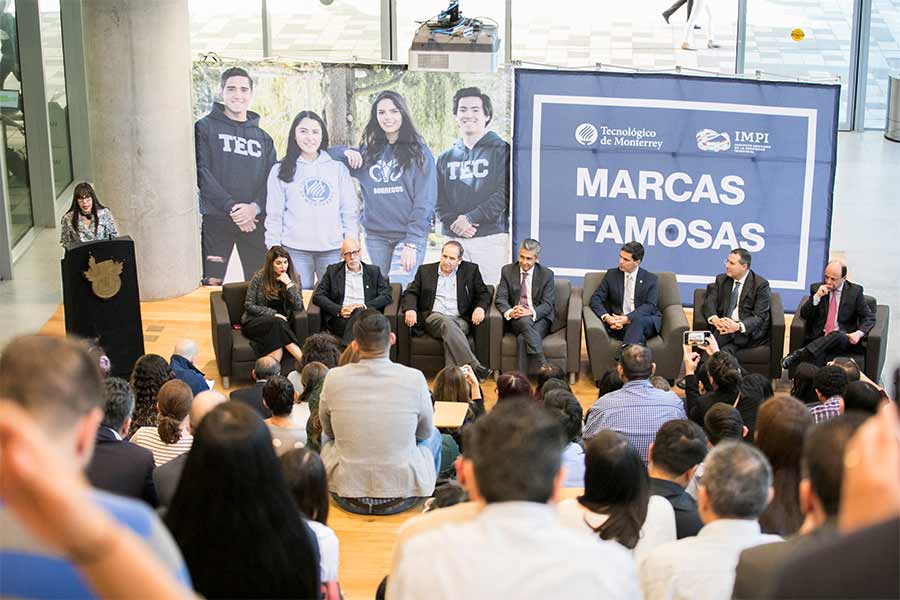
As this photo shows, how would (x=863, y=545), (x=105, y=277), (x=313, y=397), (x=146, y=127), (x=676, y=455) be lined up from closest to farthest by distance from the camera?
(x=863, y=545) < (x=676, y=455) < (x=313, y=397) < (x=105, y=277) < (x=146, y=127)

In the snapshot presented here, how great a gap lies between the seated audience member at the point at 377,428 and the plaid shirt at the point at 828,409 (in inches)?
79.7

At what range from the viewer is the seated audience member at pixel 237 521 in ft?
9.30

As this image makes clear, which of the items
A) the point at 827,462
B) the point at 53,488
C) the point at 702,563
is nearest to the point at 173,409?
the point at 702,563

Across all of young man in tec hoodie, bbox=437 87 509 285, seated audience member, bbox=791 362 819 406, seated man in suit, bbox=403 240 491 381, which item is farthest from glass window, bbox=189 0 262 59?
seated audience member, bbox=791 362 819 406

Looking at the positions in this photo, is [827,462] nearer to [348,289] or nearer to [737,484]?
[737,484]

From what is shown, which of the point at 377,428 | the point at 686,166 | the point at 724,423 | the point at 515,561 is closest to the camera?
the point at 515,561

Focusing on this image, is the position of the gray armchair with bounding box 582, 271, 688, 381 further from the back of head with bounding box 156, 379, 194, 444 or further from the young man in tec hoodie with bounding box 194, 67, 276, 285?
the back of head with bounding box 156, 379, 194, 444

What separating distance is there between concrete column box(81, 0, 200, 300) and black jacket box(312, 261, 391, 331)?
2.17 metres

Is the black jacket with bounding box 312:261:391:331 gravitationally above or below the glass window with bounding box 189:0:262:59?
below

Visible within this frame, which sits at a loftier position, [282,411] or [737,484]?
[737,484]

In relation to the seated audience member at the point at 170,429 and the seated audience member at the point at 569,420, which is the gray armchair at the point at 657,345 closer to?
the seated audience member at the point at 569,420

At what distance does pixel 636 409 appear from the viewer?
6996 millimetres

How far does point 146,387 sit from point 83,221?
272 centimetres

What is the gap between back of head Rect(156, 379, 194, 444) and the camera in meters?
6.22
